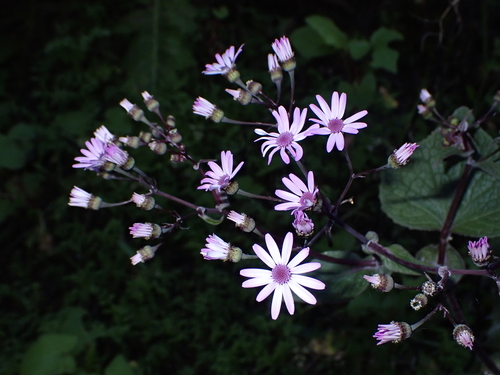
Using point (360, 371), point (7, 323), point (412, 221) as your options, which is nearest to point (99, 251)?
point (7, 323)

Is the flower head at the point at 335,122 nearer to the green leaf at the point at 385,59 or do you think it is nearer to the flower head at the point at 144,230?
the flower head at the point at 144,230

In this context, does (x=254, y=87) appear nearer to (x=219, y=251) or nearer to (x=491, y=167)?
(x=219, y=251)

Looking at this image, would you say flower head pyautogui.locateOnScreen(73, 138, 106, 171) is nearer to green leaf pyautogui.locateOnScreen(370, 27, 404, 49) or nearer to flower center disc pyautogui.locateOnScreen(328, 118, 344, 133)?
flower center disc pyautogui.locateOnScreen(328, 118, 344, 133)

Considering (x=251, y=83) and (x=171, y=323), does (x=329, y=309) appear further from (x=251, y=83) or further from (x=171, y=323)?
(x=251, y=83)

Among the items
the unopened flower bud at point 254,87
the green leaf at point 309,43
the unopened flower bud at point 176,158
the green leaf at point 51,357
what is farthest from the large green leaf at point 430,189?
the green leaf at point 51,357

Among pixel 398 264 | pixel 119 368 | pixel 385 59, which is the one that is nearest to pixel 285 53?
pixel 398 264
